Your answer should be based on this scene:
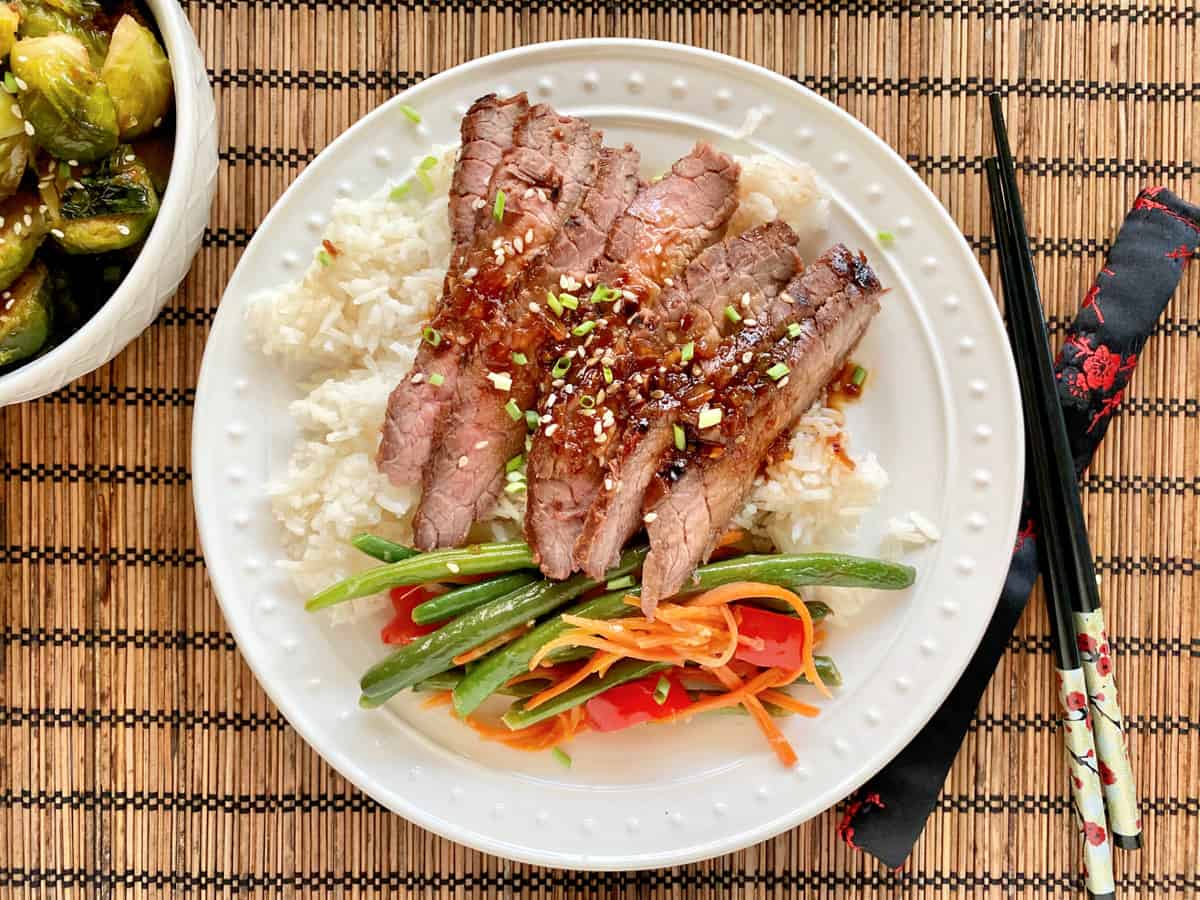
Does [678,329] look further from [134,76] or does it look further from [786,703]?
[134,76]

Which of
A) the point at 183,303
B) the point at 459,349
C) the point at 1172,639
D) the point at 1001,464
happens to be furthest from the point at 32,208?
the point at 1172,639

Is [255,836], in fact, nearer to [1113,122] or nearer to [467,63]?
[467,63]

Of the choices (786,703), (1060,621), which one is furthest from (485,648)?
(1060,621)

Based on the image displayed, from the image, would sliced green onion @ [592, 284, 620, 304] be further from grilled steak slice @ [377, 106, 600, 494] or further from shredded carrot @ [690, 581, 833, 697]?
shredded carrot @ [690, 581, 833, 697]

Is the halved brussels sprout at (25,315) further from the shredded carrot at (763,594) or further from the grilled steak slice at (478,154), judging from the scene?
the shredded carrot at (763,594)

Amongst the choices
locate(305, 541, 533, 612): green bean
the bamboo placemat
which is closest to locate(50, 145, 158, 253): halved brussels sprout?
the bamboo placemat
